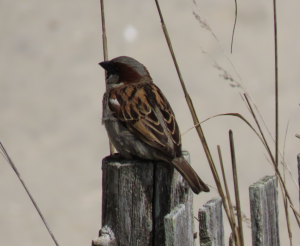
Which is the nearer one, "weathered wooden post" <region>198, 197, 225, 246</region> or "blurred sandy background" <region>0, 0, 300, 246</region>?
"weathered wooden post" <region>198, 197, 225, 246</region>

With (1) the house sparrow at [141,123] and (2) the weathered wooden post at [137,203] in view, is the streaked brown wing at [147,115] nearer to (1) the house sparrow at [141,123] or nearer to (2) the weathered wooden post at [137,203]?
(1) the house sparrow at [141,123]

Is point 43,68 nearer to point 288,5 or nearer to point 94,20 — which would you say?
point 94,20

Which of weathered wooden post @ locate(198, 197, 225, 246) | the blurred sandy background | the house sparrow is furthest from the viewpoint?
the blurred sandy background

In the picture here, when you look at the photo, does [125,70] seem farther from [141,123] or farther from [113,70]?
[141,123]

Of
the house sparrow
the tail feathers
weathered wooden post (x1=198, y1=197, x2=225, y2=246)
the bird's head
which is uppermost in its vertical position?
the bird's head

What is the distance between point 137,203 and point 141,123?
0.62 metres

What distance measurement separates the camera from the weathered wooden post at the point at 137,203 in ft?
5.94

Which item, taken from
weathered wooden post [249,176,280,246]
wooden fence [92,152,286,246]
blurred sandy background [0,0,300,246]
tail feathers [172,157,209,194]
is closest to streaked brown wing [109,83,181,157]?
tail feathers [172,157,209,194]

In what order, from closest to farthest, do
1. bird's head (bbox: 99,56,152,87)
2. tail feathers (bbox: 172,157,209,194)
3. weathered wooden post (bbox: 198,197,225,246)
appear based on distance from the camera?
weathered wooden post (bbox: 198,197,225,246) → tail feathers (bbox: 172,157,209,194) → bird's head (bbox: 99,56,152,87)

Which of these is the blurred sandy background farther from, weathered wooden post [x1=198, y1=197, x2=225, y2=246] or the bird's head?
weathered wooden post [x1=198, y1=197, x2=225, y2=246]

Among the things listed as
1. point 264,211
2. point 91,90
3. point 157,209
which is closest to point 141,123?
point 157,209

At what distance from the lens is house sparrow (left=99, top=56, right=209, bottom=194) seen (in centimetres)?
223

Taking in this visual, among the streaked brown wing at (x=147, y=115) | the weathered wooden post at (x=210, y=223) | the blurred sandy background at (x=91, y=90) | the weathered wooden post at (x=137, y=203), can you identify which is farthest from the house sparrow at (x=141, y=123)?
the blurred sandy background at (x=91, y=90)

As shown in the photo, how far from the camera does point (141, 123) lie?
2387mm
